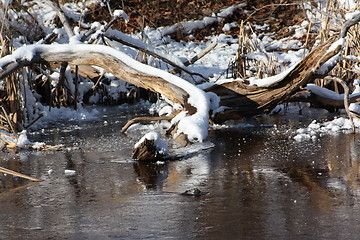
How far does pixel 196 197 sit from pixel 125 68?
362 centimetres

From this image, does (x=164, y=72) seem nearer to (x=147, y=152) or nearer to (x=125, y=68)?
(x=125, y=68)

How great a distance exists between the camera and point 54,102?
10.7 meters

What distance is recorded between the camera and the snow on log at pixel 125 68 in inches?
293

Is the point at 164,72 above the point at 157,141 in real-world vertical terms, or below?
above

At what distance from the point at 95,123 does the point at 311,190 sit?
576cm

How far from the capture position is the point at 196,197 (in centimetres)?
441

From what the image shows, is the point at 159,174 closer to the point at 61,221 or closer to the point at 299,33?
the point at 61,221

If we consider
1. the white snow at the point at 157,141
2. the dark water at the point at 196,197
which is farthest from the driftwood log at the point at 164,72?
the white snow at the point at 157,141

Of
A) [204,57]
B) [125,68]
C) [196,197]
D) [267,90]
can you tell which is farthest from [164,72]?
[204,57]

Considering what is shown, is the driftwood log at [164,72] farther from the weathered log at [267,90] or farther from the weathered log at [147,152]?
the weathered log at [147,152]

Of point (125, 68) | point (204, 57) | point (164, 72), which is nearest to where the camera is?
point (164, 72)

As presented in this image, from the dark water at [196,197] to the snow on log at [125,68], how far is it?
0.60 meters

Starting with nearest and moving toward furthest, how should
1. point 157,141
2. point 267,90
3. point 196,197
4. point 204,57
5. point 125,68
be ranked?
point 196,197 → point 157,141 → point 125,68 → point 267,90 → point 204,57

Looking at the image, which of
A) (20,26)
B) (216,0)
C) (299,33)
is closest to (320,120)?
(299,33)
